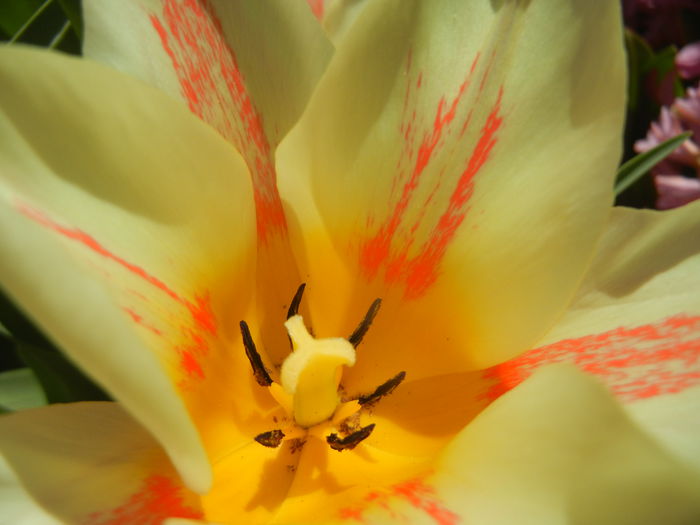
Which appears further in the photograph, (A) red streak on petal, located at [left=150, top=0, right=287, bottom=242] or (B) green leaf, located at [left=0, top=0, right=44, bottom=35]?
(B) green leaf, located at [left=0, top=0, right=44, bottom=35]

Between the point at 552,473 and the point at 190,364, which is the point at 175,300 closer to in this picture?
the point at 190,364

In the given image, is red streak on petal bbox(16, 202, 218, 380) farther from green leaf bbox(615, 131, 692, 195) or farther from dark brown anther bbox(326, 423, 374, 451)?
green leaf bbox(615, 131, 692, 195)

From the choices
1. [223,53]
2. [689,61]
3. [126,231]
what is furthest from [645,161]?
[126,231]

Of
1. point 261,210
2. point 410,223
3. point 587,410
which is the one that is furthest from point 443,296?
point 587,410

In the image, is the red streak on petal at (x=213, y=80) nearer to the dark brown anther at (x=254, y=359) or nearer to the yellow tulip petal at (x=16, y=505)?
the dark brown anther at (x=254, y=359)

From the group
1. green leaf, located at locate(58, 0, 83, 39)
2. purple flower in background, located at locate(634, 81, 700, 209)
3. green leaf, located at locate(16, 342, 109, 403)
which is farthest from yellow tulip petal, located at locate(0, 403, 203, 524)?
purple flower in background, located at locate(634, 81, 700, 209)

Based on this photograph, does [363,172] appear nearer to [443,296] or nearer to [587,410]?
[443,296]

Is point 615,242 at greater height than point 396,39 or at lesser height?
lesser
